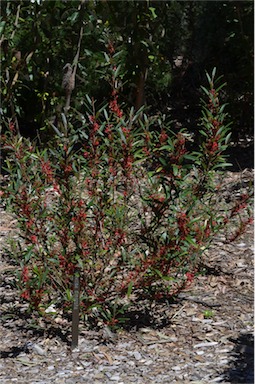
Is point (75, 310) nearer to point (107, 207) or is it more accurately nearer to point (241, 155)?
point (107, 207)

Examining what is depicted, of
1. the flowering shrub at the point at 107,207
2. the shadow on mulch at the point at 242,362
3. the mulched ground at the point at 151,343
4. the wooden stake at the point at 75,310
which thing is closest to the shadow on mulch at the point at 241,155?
the mulched ground at the point at 151,343

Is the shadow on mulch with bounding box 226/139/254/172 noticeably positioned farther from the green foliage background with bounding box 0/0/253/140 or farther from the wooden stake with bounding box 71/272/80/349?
the wooden stake with bounding box 71/272/80/349

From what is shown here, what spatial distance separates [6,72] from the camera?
5777mm

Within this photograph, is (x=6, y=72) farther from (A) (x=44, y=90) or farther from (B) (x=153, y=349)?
(B) (x=153, y=349)

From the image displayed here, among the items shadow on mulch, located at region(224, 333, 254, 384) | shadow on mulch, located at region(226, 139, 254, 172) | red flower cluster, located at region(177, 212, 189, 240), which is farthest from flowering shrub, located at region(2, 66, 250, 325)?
shadow on mulch, located at region(226, 139, 254, 172)

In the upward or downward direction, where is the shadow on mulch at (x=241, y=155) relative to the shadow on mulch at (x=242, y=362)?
upward

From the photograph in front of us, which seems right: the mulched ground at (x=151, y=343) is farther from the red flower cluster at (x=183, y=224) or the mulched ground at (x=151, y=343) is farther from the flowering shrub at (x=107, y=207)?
the red flower cluster at (x=183, y=224)

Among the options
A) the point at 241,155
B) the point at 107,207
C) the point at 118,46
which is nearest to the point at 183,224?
the point at 107,207

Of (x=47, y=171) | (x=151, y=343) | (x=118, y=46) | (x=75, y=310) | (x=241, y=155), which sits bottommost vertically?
(x=151, y=343)

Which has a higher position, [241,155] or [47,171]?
[47,171]

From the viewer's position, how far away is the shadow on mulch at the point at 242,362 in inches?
110

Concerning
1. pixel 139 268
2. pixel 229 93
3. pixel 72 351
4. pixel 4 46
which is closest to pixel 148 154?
pixel 139 268

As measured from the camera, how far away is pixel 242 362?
9.62 feet

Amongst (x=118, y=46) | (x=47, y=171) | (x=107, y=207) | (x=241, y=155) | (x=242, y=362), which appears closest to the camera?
(x=242, y=362)
